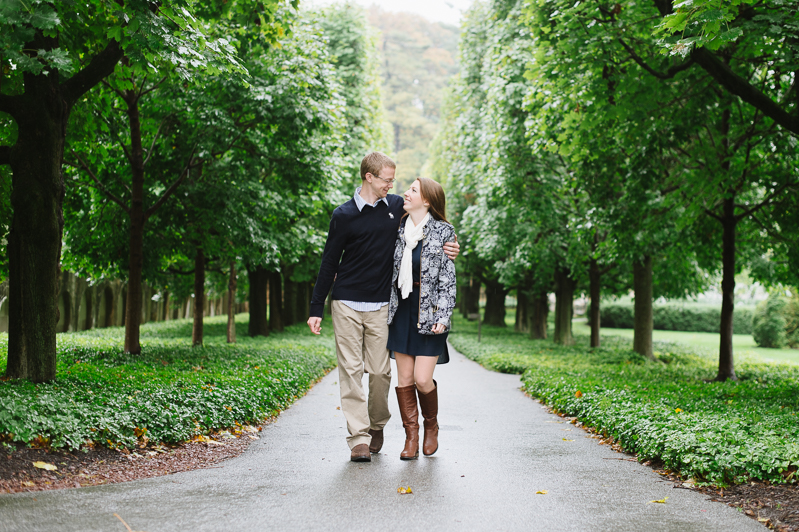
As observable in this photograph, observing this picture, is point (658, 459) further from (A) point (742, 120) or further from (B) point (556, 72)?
(A) point (742, 120)

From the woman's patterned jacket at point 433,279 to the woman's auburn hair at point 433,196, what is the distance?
0.06m

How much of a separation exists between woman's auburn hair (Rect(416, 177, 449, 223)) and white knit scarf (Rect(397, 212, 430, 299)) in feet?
0.37

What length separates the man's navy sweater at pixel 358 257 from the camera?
5.11 meters

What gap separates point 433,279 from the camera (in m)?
5.14

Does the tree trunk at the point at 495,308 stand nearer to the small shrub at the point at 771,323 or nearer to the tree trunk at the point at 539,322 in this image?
the tree trunk at the point at 539,322

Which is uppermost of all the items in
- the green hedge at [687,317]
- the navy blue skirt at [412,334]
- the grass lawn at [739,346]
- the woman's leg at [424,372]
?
the navy blue skirt at [412,334]

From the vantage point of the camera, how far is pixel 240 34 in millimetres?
10859

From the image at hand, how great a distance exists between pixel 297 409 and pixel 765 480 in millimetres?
5582

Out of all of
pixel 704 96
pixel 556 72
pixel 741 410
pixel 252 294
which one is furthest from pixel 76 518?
pixel 252 294

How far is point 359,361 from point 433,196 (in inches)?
57.0

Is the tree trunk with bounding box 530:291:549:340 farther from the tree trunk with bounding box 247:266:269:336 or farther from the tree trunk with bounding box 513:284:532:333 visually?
the tree trunk with bounding box 247:266:269:336

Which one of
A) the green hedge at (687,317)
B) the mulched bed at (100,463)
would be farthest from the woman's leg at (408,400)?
the green hedge at (687,317)

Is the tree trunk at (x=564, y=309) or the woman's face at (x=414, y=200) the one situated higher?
the woman's face at (x=414, y=200)

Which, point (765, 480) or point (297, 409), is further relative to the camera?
point (297, 409)
